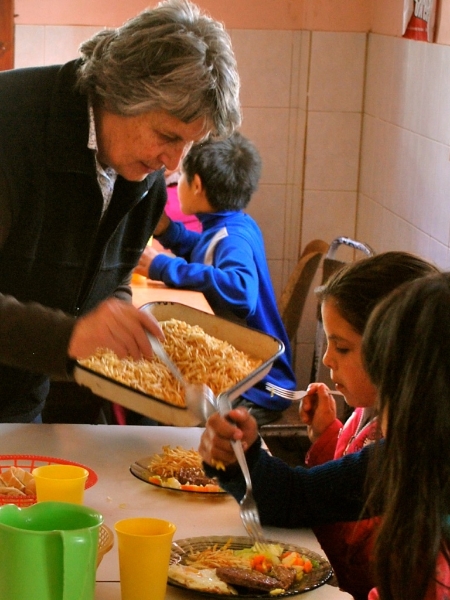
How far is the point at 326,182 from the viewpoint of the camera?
4039mm

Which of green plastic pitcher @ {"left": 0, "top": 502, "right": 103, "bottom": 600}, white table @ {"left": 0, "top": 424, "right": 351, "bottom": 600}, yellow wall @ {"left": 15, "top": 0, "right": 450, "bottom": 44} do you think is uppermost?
yellow wall @ {"left": 15, "top": 0, "right": 450, "bottom": 44}

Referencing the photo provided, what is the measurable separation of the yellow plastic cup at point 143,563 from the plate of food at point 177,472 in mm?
435

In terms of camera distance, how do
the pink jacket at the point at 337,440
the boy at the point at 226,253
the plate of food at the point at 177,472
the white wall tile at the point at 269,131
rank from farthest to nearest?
the white wall tile at the point at 269,131 < the boy at the point at 226,253 < the pink jacket at the point at 337,440 < the plate of food at the point at 177,472

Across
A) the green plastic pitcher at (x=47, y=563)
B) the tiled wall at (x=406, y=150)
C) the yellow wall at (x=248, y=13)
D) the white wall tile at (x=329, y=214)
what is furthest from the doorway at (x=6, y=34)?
the green plastic pitcher at (x=47, y=563)

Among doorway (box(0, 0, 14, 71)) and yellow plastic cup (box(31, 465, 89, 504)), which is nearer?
yellow plastic cup (box(31, 465, 89, 504))

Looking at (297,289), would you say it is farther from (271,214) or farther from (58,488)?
(58,488)

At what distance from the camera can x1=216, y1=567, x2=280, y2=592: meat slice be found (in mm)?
1234

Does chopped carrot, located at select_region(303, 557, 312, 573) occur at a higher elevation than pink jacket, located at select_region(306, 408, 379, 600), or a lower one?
higher

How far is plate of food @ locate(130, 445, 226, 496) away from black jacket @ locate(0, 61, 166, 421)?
0.24 meters

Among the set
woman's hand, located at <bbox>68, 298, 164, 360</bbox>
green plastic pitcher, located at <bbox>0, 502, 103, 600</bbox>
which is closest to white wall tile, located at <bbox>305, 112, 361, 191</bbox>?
woman's hand, located at <bbox>68, 298, 164, 360</bbox>

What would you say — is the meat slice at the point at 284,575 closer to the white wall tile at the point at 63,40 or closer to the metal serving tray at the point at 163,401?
the metal serving tray at the point at 163,401

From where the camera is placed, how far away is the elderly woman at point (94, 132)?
173 centimetres

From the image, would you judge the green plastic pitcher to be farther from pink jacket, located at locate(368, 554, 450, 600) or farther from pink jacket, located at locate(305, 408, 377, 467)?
pink jacket, located at locate(305, 408, 377, 467)

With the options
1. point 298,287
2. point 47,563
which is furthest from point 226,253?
point 47,563
